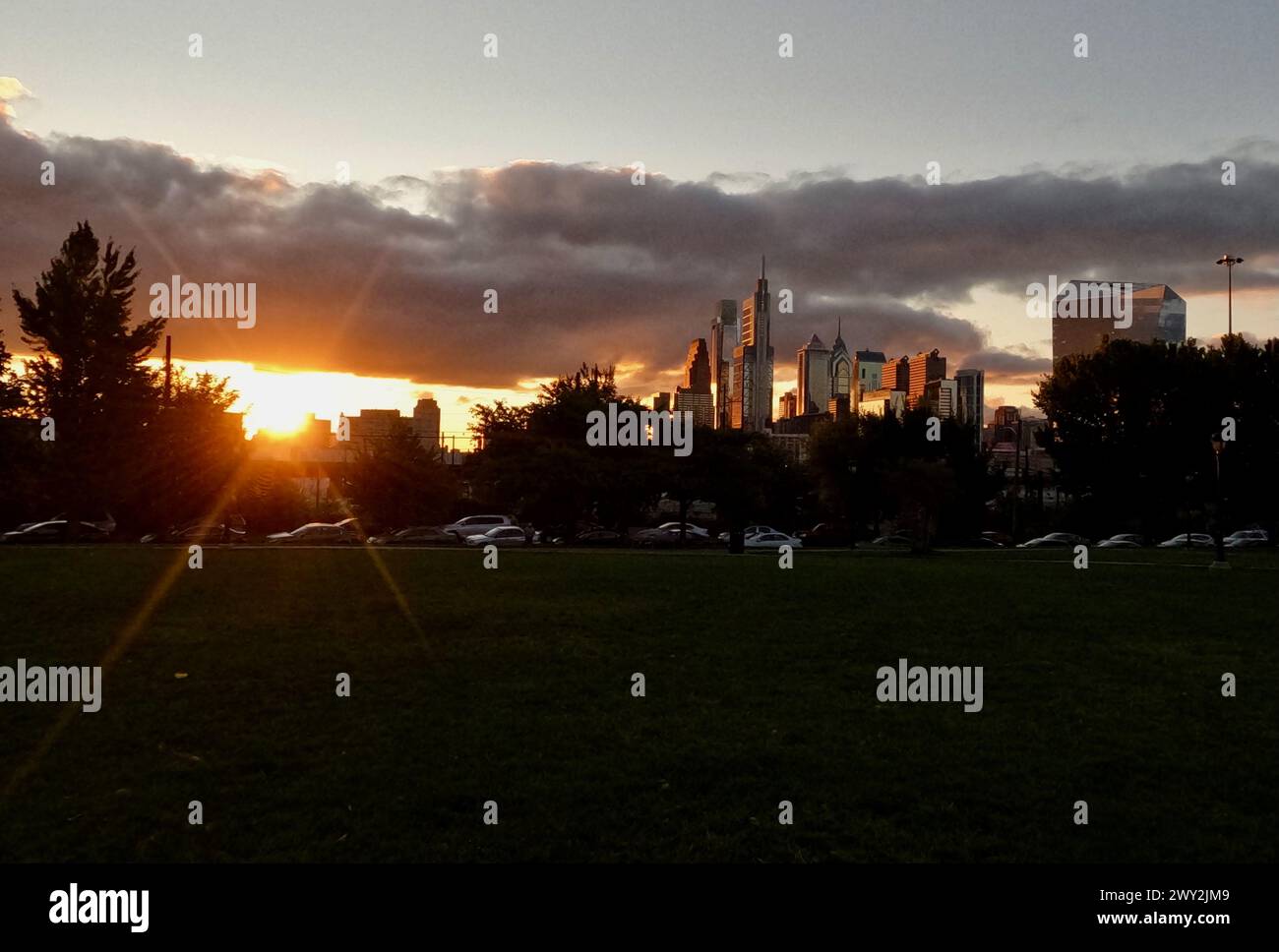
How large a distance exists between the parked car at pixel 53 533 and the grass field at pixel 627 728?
98.4 feet

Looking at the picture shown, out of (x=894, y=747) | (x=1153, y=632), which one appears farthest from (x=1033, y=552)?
(x=894, y=747)

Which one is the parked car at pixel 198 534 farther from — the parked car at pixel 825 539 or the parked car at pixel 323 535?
the parked car at pixel 825 539

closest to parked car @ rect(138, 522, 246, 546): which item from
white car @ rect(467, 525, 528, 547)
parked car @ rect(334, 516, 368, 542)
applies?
parked car @ rect(334, 516, 368, 542)

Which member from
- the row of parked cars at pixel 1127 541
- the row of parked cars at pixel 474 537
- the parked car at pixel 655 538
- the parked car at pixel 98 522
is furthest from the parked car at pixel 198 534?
the row of parked cars at pixel 1127 541

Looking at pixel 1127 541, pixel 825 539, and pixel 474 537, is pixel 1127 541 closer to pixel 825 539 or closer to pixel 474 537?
pixel 825 539

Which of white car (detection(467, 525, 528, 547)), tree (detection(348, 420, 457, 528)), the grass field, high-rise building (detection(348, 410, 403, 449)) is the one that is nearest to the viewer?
the grass field

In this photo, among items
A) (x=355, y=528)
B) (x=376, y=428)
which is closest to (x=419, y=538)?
(x=355, y=528)

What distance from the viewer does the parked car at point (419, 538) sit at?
46.1 meters

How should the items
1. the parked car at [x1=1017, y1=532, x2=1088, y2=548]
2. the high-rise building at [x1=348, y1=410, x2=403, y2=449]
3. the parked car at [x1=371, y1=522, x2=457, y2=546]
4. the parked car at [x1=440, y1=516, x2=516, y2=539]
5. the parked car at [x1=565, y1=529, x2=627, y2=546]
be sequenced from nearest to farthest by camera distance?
the parked car at [x1=371, y1=522, x2=457, y2=546]
the parked car at [x1=565, y1=529, x2=627, y2=546]
the parked car at [x1=440, y1=516, x2=516, y2=539]
the parked car at [x1=1017, y1=532, x2=1088, y2=548]
the high-rise building at [x1=348, y1=410, x2=403, y2=449]

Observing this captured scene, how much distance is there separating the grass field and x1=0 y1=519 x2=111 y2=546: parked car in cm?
3000

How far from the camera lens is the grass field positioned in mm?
8391

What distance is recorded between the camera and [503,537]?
4994 cm

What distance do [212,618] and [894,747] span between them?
12.8 metres

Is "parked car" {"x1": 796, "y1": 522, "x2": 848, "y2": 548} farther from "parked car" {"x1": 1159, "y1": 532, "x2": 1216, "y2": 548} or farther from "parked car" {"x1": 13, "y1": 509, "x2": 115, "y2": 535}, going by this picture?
"parked car" {"x1": 13, "y1": 509, "x2": 115, "y2": 535}
